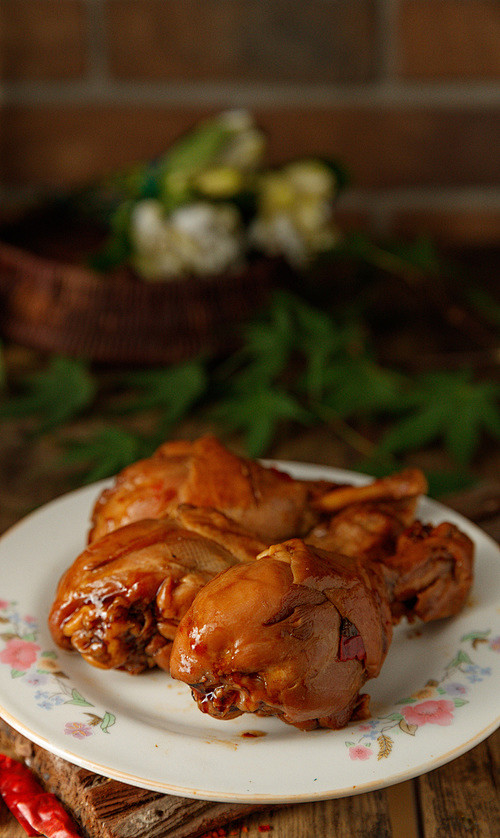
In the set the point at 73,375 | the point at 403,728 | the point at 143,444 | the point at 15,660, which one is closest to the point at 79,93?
the point at 73,375

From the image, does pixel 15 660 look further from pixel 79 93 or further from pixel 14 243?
pixel 79 93

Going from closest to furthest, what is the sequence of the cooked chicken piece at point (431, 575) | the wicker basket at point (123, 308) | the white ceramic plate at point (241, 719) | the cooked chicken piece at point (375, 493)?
the white ceramic plate at point (241, 719)
the cooked chicken piece at point (431, 575)
the cooked chicken piece at point (375, 493)
the wicker basket at point (123, 308)

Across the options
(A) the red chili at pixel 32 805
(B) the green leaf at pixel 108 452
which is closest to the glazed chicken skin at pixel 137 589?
(A) the red chili at pixel 32 805

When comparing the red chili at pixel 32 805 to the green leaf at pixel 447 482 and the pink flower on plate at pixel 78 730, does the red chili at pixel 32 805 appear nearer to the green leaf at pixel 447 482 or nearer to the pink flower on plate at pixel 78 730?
the pink flower on plate at pixel 78 730

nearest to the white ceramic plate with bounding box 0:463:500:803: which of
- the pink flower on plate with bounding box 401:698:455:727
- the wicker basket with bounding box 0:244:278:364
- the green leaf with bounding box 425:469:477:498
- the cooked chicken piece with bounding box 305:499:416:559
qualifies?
the pink flower on plate with bounding box 401:698:455:727

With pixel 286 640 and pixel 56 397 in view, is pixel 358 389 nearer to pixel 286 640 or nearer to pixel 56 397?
pixel 56 397
